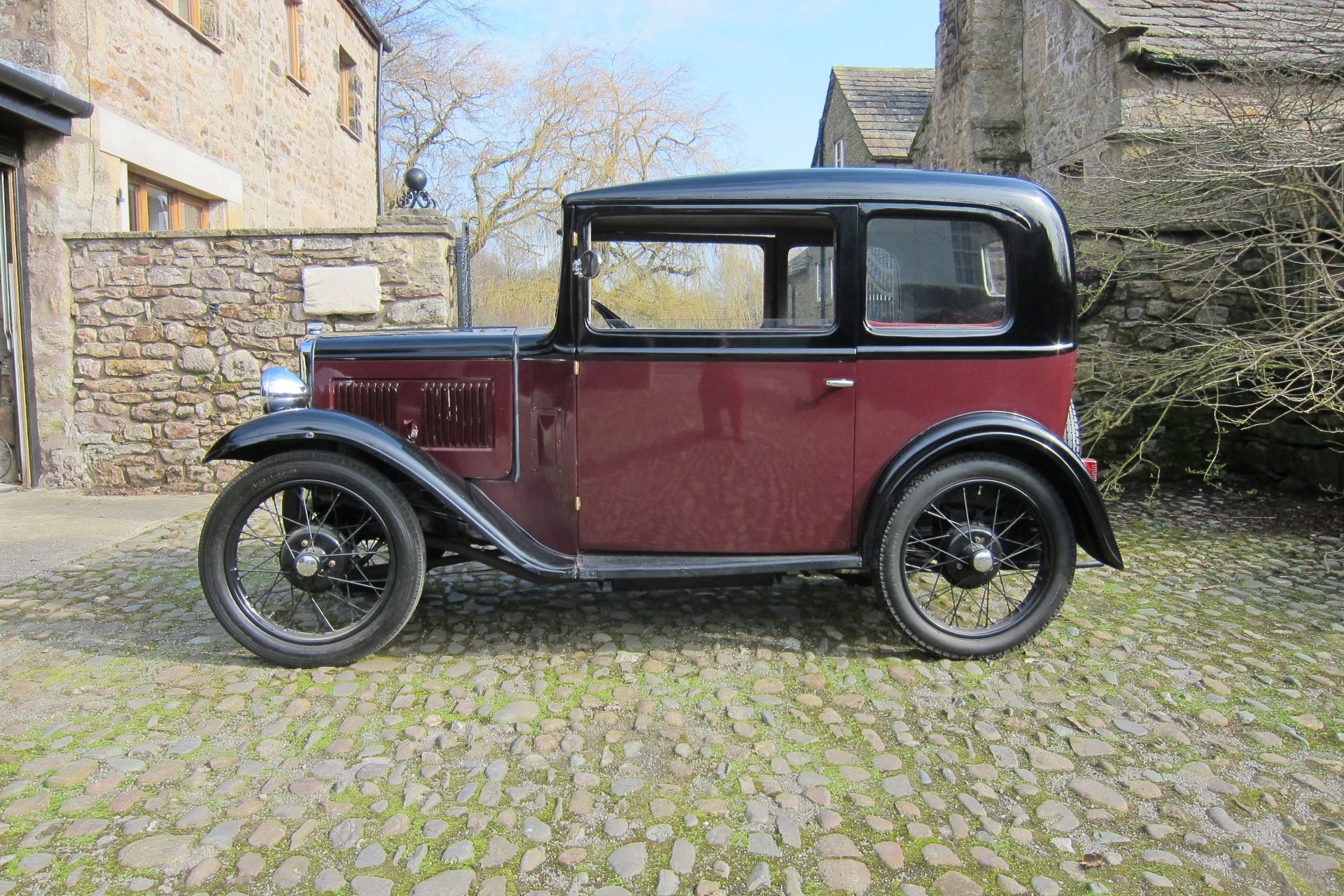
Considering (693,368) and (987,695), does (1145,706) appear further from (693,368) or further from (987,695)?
(693,368)

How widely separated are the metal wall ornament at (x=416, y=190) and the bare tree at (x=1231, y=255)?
544cm

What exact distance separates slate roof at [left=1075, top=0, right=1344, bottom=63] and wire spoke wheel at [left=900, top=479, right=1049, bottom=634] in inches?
216

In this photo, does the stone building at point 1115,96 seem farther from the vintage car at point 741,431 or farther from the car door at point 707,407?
the car door at point 707,407

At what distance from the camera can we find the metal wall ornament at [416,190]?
7125 millimetres

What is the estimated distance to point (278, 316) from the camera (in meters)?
6.48

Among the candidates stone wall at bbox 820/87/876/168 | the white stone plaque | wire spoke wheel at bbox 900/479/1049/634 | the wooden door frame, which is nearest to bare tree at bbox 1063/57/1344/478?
wire spoke wheel at bbox 900/479/1049/634

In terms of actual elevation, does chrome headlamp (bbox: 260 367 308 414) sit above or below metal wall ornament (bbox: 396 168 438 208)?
below

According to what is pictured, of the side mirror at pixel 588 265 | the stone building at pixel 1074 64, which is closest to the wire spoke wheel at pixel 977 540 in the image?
the side mirror at pixel 588 265

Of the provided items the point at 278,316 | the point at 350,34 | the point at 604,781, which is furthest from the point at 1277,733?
the point at 350,34

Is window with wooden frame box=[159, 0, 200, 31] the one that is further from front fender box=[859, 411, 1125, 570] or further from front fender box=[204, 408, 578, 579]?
front fender box=[859, 411, 1125, 570]

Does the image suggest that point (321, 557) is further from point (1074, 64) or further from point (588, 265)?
point (1074, 64)

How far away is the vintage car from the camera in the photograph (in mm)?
3057

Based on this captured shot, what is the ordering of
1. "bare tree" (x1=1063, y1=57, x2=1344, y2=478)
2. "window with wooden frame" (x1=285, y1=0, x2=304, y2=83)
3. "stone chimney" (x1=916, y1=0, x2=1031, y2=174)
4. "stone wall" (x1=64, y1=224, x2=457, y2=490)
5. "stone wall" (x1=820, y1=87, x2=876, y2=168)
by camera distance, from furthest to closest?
"stone wall" (x1=820, y1=87, x2=876, y2=168)
"stone chimney" (x1=916, y1=0, x2=1031, y2=174)
"window with wooden frame" (x1=285, y1=0, x2=304, y2=83)
"stone wall" (x1=64, y1=224, x2=457, y2=490)
"bare tree" (x1=1063, y1=57, x2=1344, y2=478)

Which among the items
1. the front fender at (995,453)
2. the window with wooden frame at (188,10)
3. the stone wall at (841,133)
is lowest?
the front fender at (995,453)
